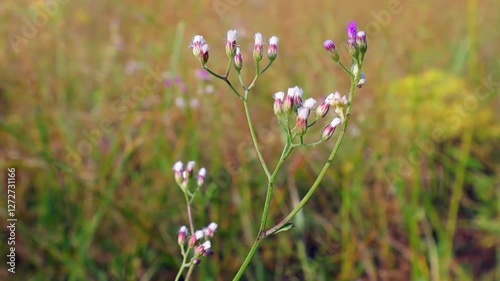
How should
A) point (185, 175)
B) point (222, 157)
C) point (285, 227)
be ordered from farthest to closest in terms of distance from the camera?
point (222, 157)
point (185, 175)
point (285, 227)

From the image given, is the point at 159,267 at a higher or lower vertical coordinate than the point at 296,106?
higher

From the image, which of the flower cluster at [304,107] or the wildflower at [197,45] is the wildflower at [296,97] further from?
the wildflower at [197,45]

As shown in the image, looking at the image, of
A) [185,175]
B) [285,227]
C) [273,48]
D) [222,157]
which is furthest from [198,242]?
[222,157]

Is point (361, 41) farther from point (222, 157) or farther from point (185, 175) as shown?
point (222, 157)

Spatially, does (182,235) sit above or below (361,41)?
below

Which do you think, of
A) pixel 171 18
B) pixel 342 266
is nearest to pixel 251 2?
pixel 171 18

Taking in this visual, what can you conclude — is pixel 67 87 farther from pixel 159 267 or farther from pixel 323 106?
pixel 323 106

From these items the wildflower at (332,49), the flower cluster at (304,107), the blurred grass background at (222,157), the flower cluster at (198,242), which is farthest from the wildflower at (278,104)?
the blurred grass background at (222,157)

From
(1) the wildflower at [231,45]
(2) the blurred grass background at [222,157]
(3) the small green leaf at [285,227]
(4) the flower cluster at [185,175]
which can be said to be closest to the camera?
(3) the small green leaf at [285,227]
